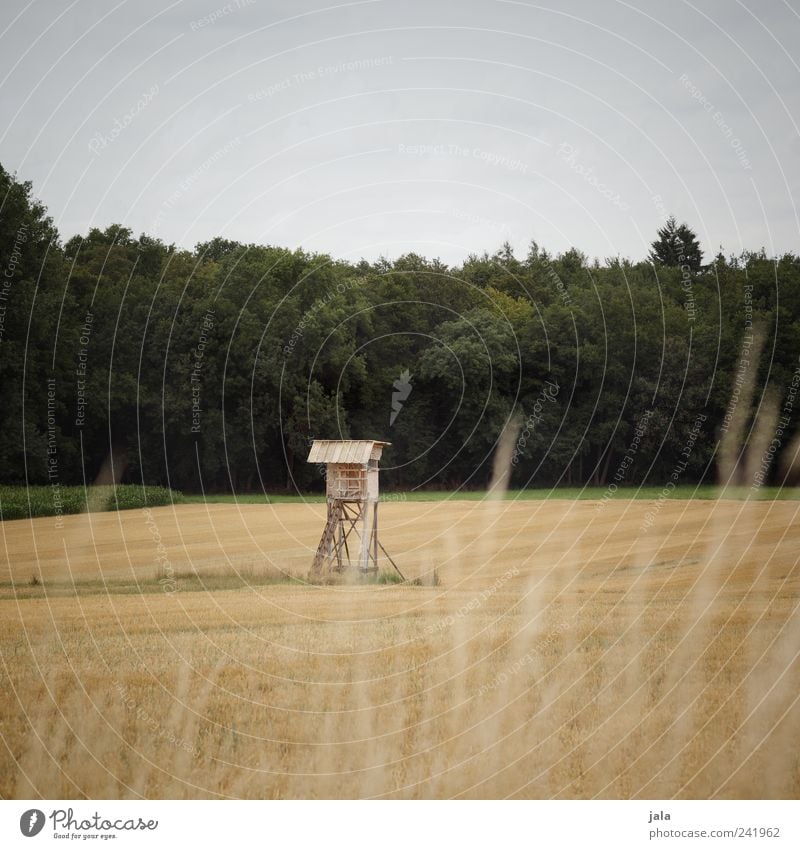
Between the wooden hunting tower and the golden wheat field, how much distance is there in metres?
2.00

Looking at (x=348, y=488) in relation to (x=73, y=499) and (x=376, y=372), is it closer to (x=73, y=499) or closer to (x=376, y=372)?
(x=73, y=499)

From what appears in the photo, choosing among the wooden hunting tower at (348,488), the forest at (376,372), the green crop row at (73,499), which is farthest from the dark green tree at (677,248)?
the wooden hunting tower at (348,488)

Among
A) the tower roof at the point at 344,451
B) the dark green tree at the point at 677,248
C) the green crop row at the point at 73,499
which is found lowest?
the green crop row at the point at 73,499

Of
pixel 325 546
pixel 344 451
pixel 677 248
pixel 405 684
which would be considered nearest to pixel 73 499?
pixel 325 546

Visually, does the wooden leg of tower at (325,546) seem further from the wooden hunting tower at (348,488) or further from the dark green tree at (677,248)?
the dark green tree at (677,248)

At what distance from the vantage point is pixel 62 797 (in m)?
8.67

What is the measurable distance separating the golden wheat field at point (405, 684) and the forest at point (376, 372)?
26.2 m

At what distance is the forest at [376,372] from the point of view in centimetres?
4797

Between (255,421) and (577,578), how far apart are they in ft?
105

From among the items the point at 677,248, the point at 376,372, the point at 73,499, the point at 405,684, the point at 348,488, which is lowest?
the point at 73,499

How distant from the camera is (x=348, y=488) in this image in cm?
2495

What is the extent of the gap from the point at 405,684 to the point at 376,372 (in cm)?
4570

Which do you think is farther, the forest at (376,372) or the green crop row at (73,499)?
the forest at (376,372)

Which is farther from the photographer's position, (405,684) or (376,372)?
(376,372)
